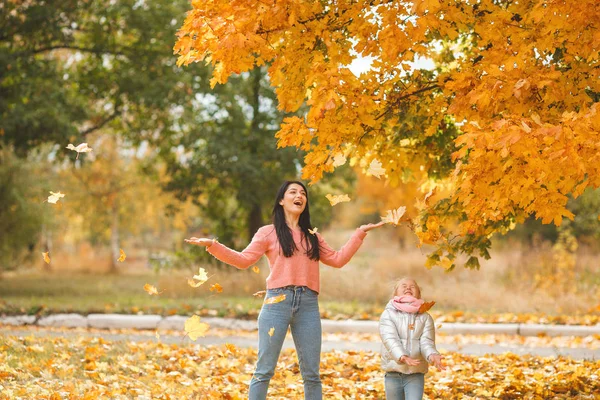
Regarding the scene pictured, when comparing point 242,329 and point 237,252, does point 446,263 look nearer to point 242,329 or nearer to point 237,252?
point 237,252

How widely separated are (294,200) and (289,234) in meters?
0.23

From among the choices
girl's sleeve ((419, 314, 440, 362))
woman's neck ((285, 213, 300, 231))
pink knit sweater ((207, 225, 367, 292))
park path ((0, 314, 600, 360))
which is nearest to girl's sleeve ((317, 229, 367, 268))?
pink knit sweater ((207, 225, 367, 292))

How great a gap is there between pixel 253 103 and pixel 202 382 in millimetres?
13322

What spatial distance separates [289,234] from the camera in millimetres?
4367

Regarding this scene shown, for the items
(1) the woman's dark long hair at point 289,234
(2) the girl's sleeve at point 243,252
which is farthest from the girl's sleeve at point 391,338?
(2) the girl's sleeve at point 243,252

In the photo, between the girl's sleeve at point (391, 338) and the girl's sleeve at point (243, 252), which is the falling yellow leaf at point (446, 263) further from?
the girl's sleeve at point (243, 252)

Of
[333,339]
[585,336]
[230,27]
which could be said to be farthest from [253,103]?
[230,27]

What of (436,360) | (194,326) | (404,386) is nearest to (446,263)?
(404,386)

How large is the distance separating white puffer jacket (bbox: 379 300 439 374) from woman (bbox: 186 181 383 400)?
429mm

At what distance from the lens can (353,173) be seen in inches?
776

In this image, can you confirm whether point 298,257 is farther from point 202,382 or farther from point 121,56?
point 121,56

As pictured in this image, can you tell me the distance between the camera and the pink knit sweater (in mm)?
4238

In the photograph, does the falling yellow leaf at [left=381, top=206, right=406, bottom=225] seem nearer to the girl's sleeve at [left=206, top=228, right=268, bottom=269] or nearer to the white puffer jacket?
the white puffer jacket

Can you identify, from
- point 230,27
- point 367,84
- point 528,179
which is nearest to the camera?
point 528,179
